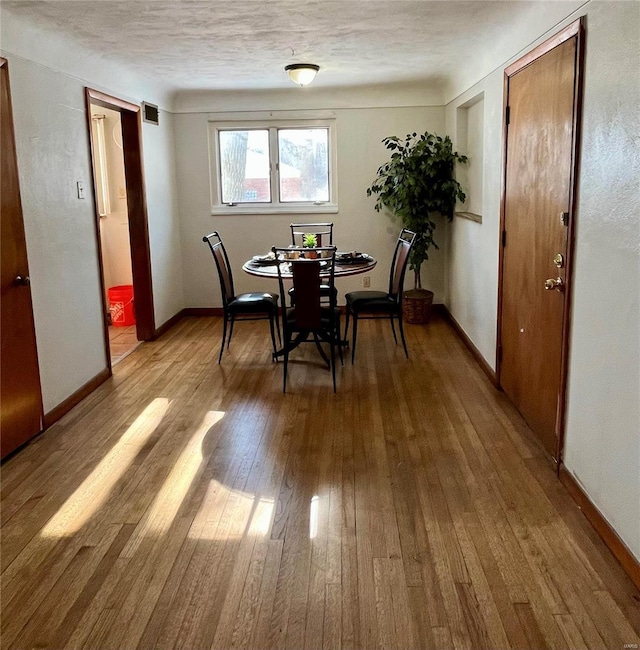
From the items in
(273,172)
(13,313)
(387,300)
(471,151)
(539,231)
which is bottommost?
(387,300)

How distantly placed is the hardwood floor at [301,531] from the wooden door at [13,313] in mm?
169

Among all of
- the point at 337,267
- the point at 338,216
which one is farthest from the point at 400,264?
the point at 338,216

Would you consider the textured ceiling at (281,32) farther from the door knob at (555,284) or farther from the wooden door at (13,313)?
the door knob at (555,284)

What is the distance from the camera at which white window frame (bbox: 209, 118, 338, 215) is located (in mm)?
6270

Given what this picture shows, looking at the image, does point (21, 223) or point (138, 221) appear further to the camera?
point (138, 221)

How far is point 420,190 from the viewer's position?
5641 millimetres

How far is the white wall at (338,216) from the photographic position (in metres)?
6.18

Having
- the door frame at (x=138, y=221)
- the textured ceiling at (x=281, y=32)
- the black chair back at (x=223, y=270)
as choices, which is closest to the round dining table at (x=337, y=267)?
the black chair back at (x=223, y=270)

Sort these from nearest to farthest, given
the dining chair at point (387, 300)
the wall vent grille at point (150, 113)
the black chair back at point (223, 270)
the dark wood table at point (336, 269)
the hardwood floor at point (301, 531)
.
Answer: the hardwood floor at point (301, 531)
the dark wood table at point (336, 269)
the black chair back at point (223, 270)
the dining chair at point (387, 300)
the wall vent grille at point (150, 113)

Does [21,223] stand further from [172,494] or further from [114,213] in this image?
[114,213]

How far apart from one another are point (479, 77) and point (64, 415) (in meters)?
3.66

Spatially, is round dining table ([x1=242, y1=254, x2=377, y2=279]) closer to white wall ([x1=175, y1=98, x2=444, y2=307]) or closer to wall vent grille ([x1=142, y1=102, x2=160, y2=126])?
white wall ([x1=175, y1=98, x2=444, y2=307])

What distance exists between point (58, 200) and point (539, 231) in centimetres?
279

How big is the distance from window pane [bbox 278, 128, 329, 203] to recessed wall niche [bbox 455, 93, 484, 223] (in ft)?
4.67
